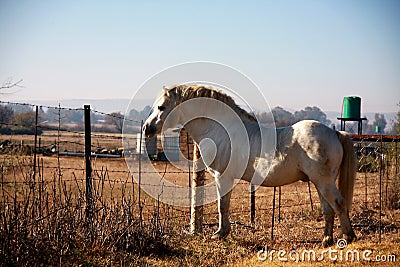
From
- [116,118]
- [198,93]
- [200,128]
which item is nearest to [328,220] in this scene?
[200,128]

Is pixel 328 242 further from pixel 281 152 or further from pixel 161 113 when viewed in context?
pixel 161 113

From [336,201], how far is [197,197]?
2.23m

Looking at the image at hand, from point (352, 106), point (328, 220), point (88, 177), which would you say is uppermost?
point (352, 106)

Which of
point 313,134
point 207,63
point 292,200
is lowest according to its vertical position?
point 292,200

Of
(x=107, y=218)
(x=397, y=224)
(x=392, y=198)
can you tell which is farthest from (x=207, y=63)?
(x=392, y=198)

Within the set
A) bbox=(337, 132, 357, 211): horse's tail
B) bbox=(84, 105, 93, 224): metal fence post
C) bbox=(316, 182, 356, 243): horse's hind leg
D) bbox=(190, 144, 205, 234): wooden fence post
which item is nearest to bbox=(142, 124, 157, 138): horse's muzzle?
bbox=(84, 105, 93, 224): metal fence post

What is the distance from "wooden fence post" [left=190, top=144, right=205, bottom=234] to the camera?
22.0ft

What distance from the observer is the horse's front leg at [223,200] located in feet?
19.8

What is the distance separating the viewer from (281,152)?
5.72m

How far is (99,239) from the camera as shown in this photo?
16.3ft

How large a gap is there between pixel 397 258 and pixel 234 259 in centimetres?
189

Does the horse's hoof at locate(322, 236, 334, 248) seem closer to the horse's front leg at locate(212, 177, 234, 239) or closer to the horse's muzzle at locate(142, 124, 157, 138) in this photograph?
the horse's front leg at locate(212, 177, 234, 239)

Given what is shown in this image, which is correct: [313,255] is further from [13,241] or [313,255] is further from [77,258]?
[13,241]

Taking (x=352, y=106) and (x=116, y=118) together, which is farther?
(x=352, y=106)
